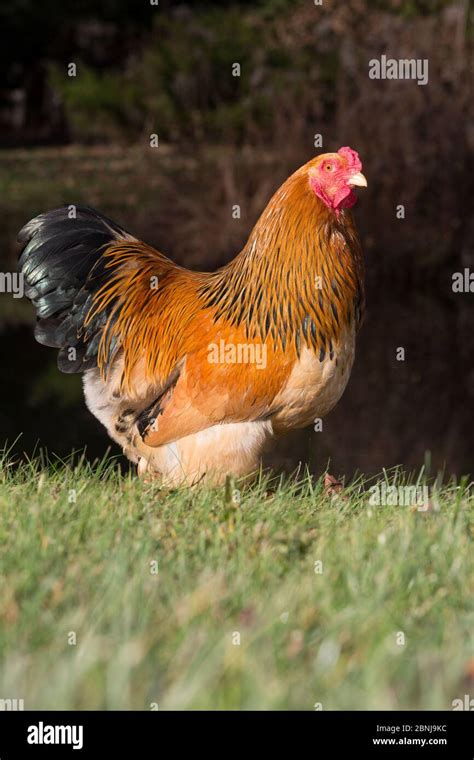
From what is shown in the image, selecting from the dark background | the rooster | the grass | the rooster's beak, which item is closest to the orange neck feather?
the rooster

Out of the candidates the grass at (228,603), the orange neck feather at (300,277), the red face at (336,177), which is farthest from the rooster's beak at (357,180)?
the grass at (228,603)

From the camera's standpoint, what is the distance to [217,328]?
5910 mm

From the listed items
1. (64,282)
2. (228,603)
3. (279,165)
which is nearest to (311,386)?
(64,282)

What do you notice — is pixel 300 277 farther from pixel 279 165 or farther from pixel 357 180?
pixel 279 165

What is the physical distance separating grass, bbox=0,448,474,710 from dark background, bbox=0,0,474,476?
11.5 feet

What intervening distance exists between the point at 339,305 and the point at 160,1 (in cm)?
2825

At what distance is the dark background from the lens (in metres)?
10.6

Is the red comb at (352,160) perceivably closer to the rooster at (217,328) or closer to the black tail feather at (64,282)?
the rooster at (217,328)

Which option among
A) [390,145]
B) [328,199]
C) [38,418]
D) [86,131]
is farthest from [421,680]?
[86,131]

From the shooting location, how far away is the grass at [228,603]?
3.33 m

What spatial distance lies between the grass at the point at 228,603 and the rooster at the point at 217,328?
0.49 m

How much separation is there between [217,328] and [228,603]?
2229 mm

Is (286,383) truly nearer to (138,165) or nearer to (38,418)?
(38,418)

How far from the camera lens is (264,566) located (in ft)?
14.0
